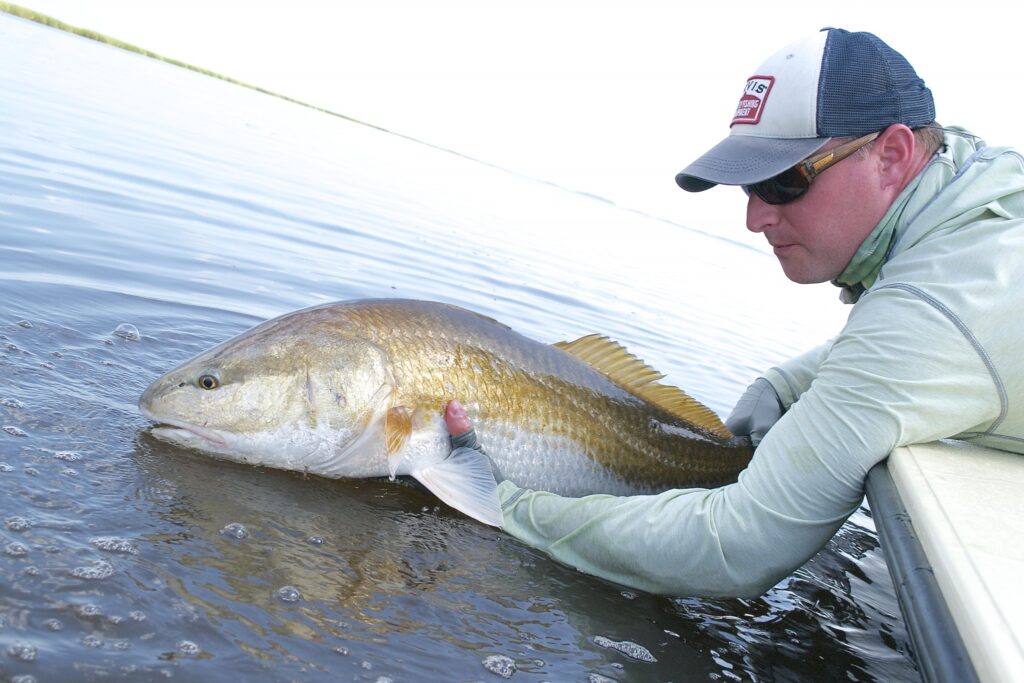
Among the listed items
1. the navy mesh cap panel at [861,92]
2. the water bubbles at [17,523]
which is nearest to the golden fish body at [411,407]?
the water bubbles at [17,523]

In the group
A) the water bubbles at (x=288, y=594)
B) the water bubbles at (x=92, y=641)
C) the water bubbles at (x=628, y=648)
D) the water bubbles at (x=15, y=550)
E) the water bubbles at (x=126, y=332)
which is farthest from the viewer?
the water bubbles at (x=126, y=332)

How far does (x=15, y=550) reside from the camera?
2.40m

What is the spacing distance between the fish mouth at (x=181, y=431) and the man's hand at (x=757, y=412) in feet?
8.73

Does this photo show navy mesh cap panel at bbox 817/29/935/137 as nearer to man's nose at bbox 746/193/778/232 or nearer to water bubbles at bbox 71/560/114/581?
man's nose at bbox 746/193/778/232

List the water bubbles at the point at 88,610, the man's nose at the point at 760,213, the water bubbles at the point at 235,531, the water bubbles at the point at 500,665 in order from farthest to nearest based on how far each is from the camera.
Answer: the man's nose at the point at 760,213, the water bubbles at the point at 235,531, the water bubbles at the point at 500,665, the water bubbles at the point at 88,610

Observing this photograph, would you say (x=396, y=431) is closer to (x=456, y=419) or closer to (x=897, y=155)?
(x=456, y=419)

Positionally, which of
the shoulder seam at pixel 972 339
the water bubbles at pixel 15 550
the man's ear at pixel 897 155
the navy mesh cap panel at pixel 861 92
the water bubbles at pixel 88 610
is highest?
the navy mesh cap panel at pixel 861 92

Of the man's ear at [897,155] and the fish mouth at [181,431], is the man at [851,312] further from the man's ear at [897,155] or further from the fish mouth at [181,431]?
the fish mouth at [181,431]

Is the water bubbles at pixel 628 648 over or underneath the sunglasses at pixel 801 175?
underneath

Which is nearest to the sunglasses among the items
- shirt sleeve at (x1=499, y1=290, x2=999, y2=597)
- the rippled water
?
shirt sleeve at (x1=499, y1=290, x2=999, y2=597)

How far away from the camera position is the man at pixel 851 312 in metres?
2.52

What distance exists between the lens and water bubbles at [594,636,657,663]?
277cm

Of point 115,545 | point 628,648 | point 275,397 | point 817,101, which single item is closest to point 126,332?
point 275,397

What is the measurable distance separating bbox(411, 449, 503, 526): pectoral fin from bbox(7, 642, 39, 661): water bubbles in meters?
1.64
